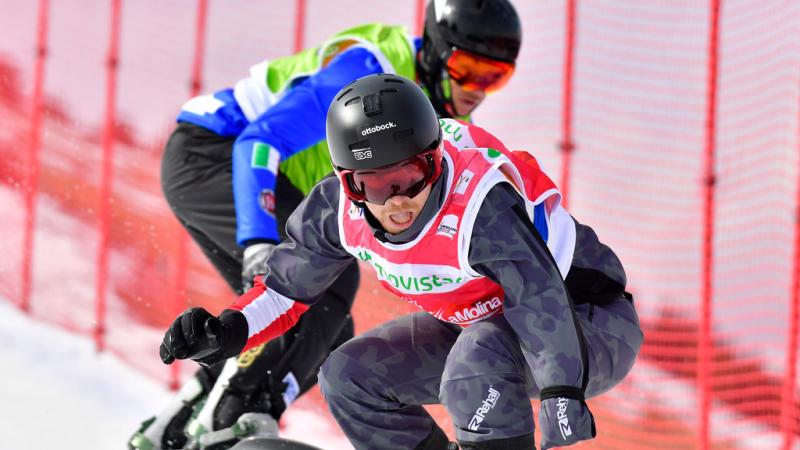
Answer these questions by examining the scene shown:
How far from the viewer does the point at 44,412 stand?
6969mm

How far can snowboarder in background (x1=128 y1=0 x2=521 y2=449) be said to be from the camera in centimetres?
436

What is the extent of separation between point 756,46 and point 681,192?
2018 millimetres

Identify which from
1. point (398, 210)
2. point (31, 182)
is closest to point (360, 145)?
point (398, 210)

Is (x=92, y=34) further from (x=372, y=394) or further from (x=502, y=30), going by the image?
(x=372, y=394)

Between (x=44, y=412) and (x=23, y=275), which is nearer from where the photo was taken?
(x=44, y=412)

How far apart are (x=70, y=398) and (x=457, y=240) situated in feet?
15.4

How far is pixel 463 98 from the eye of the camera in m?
4.60

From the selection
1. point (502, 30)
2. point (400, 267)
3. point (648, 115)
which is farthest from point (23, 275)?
point (400, 267)

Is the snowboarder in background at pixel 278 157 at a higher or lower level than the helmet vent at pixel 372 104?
lower

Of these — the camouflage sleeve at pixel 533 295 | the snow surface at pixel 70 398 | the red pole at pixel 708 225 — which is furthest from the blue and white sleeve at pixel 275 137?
the snow surface at pixel 70 398

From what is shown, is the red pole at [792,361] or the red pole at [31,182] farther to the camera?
the red pole at [31,182]

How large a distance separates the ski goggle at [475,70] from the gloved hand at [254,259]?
976mm

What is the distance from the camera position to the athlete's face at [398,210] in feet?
11.0

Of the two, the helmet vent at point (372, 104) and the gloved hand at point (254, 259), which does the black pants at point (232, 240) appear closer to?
the gloved hand at point (254, 259)
